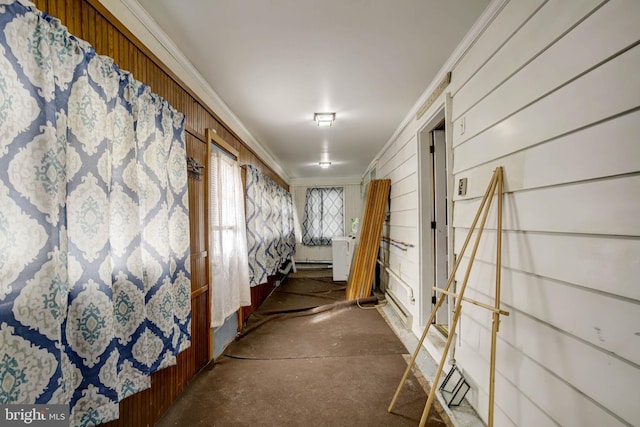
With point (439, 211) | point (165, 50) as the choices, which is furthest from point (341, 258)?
point (165, 50)

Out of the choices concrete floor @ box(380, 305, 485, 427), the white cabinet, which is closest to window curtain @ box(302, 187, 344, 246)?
the white cabinet

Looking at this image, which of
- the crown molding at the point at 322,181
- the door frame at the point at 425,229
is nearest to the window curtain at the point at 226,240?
the door frame at the point at 425,229

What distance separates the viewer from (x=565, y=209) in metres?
0.99

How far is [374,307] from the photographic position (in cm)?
375

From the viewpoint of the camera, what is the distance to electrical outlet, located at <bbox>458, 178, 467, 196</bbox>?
1.75 meters

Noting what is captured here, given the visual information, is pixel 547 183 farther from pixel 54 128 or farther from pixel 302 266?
pixel 302 266

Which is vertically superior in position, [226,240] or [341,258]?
[226,240]

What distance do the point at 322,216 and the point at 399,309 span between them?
4.16 metres

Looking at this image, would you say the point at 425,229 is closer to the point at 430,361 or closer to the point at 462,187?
the point at 462,187

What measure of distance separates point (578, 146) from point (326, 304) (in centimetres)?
346

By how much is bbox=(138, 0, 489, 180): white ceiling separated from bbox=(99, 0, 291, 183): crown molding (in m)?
0.05

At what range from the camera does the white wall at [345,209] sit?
716 centimetres

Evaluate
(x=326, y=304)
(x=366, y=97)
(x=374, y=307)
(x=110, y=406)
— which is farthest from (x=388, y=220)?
(x=110, y=406)

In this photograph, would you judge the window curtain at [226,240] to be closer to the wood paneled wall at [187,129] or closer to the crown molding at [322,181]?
the wood paneled wall at [187,129]
